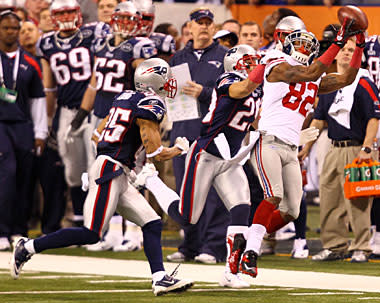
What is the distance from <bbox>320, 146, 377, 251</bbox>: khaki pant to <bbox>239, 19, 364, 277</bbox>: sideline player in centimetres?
147

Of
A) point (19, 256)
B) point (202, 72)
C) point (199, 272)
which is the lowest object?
point (199, 272)

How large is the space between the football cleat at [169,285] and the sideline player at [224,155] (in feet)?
2.72

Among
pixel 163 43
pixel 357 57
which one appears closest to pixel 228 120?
pixel 357 57

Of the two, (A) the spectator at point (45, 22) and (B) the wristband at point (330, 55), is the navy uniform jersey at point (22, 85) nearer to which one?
(A) the spectator at point (45, 22)

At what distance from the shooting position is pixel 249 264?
7273 millimetres

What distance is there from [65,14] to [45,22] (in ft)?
5.20

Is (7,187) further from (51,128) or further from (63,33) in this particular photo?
(63,33)

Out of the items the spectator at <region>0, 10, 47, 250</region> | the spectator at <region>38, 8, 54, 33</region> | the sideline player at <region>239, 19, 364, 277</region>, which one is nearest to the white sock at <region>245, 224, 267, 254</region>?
the sideline player at <region>239, 19, 364, 277</region>

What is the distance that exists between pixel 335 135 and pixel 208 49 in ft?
4.42

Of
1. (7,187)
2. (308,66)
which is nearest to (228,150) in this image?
(308,66)

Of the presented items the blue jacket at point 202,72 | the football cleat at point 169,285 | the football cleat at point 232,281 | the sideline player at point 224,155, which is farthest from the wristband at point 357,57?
the blue jacket at point 202,72

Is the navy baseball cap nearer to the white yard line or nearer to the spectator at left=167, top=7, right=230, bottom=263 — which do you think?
the spectator at left=167, top=7, right=230, bottom=263

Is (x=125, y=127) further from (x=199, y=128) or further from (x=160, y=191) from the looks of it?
(x=199, y=128)

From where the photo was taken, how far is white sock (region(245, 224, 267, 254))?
7406 millimetres
